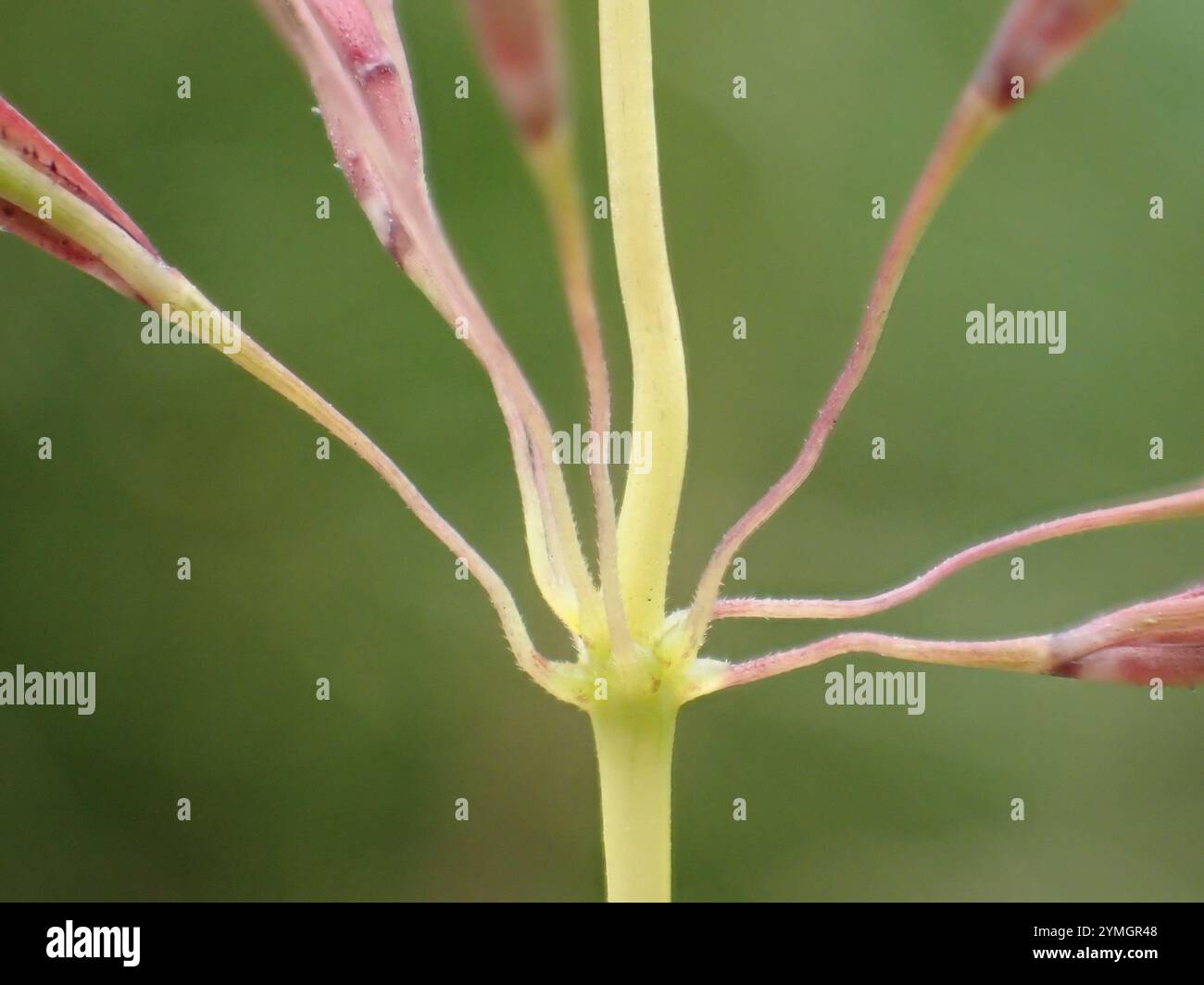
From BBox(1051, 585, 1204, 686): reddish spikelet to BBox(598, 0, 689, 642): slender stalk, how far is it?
0.42ft

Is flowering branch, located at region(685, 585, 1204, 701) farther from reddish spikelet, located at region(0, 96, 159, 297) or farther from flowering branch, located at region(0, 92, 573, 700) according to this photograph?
reddish spikelet, located at region(0, 96, 159, 297)

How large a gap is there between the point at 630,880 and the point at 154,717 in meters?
1.21

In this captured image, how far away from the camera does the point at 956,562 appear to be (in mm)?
468

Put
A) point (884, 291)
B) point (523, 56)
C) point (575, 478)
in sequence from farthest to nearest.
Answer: point (575, 478) < point (884, 291) < point (523, 56)

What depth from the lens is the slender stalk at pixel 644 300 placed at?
456mm

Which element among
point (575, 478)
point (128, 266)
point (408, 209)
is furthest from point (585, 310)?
point (575, 478)

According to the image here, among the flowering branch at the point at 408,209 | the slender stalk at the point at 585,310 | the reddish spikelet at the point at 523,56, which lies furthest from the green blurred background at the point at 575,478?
the reddish spikelet at the point at 523,56

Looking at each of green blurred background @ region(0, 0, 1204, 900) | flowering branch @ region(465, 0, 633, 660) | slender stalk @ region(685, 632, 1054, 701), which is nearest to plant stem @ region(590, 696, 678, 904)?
slender stalk @ region(685, 632, 1054, 701)

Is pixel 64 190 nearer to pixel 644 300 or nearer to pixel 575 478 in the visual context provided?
pixel 644 300

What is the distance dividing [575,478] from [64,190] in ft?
3.40

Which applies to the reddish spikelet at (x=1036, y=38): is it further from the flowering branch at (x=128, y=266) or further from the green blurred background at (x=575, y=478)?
the green blurred background at (x=575, y=478)

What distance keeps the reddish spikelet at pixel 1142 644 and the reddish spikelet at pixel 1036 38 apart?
17 centimetres

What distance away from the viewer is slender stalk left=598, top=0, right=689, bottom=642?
0.46 meters
